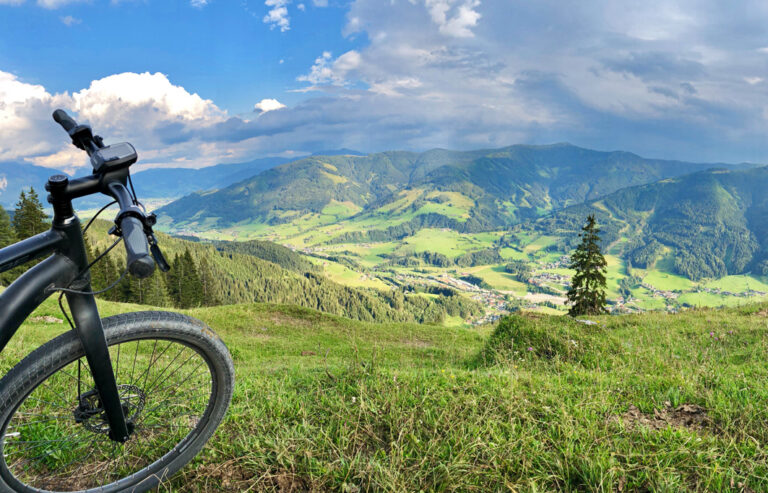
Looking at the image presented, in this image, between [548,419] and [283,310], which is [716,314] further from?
[283,310]

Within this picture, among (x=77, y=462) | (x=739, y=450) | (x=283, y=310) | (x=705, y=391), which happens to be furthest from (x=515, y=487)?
(x=283, y=310)

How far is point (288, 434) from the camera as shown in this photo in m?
3.24

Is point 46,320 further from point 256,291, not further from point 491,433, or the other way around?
point 256,291

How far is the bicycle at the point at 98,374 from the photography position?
2.23 m

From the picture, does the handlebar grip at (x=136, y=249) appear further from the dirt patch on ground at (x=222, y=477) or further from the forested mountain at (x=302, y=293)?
the forested mountain at (x=302, y=293)

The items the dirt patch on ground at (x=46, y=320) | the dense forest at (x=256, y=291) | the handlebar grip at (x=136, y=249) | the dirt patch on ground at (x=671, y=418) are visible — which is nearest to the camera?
the handlebar grip at (x=136, y=249)

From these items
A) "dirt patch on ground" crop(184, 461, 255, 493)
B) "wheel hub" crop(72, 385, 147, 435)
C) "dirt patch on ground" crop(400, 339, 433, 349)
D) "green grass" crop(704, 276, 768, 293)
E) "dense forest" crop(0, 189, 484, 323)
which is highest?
"wheel hub" crop(72, 385, 147, 435)

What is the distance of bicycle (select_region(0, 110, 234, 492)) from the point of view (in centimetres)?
223

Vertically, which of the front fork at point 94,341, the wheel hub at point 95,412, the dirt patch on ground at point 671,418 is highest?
the front fork at point 94,341

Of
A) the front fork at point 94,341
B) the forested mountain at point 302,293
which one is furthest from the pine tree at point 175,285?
the front fork at point 94,341

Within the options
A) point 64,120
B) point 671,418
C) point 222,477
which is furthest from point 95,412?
point 671,418

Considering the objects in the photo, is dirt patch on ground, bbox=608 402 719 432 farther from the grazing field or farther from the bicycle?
the bicycle

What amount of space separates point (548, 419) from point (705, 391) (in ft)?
7.10

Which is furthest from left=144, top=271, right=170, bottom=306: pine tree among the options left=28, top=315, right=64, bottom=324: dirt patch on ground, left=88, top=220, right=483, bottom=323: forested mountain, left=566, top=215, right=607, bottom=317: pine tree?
left=566, top=215, right=607, bottom=317: pine tree
